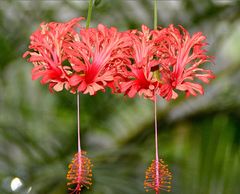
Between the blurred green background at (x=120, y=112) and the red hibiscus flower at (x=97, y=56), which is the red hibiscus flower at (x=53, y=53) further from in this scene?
the blurred green background at (x=120, y=112)

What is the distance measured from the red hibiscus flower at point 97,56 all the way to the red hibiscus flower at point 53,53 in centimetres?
1

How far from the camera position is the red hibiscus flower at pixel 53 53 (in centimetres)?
73

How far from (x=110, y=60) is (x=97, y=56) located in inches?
0.6

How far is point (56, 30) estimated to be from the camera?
75cm

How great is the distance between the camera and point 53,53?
2.43 ft

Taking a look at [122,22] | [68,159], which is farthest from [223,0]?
[68,159]

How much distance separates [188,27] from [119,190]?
1.70 feet

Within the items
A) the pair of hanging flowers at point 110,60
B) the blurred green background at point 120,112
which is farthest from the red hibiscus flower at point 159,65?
the blurred green background at point 120,112

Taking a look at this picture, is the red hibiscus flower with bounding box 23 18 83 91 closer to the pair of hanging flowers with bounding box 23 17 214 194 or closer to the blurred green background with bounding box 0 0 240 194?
the pair of hanging flowers with bounding box 23 17 214 194

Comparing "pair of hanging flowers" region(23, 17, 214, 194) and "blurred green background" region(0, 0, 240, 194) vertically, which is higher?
"blurred green background" region(0, 0, 240, 194)

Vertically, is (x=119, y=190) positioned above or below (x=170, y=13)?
below

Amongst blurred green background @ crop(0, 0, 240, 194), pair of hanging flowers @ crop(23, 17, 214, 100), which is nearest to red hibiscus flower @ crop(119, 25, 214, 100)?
pair of hanging flowers @ crop(23, 17, 214, 100)

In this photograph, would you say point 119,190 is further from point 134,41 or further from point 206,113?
point 134,41

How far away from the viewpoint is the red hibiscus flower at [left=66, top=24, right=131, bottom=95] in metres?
0.72
